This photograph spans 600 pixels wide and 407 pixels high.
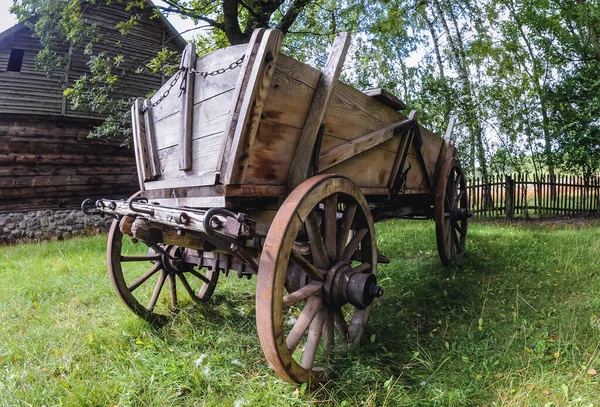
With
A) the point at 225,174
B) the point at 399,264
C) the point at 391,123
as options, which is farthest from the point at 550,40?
the point at 225,174

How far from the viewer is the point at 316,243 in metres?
2.21

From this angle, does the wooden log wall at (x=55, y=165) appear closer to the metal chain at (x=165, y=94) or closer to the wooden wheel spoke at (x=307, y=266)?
the metal chain at (x=165, y=94)

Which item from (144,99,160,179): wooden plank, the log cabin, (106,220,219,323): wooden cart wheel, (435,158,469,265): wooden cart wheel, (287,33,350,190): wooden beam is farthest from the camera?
the log cabin

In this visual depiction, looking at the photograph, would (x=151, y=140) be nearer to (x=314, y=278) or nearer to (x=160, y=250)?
(x=160, y=250)

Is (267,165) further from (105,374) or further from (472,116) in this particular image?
(472,116)

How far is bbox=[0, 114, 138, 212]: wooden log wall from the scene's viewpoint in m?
9.58

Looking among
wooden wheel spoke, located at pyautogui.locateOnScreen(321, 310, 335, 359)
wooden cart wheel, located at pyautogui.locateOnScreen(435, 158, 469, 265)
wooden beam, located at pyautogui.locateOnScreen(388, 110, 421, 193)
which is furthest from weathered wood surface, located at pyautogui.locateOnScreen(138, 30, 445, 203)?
wooden cart wheel, located at pyautogui.locateOnScreen(435, 158, 469, 265)

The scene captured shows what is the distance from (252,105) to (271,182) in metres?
0.45

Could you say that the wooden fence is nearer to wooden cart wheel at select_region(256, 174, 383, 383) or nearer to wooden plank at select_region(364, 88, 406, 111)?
wooden plank at select_region(364, 88, 406, 111)

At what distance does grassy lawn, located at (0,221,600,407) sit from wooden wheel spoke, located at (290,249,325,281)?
568 mm

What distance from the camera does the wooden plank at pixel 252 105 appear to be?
75.0 inches

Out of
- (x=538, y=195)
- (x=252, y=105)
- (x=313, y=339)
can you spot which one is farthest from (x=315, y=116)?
(x=538, y=195)

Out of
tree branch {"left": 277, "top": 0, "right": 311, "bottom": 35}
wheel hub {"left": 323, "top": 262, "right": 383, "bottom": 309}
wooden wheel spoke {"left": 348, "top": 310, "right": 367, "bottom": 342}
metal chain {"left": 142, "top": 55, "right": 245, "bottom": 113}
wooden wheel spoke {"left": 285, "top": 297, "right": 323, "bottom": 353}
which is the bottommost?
wooden wheel spoke {"left": 348, "top": 310, "right": 367, "bottom": 342}

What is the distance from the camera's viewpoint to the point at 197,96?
2.35 m
